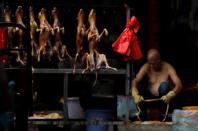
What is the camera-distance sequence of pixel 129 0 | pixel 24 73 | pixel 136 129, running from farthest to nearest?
pixel 129 0 → pixel 136 129 → pixel 24 73

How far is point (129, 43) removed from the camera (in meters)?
8.93

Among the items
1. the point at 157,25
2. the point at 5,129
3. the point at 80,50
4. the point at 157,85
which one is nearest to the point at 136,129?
the point at 157,85

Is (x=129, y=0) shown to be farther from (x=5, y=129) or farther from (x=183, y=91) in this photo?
(x=5, y=129)

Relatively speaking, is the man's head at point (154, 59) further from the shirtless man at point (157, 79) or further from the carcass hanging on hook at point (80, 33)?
the carcass hanging on hook at point (80, 33)

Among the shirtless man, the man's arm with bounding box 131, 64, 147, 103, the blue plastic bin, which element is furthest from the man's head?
the blue plastic bin

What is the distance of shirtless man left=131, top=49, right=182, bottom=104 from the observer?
9.14 m

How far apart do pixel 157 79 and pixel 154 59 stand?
1.13 feet

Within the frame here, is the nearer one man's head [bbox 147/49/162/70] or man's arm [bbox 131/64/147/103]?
man's arm [bbox 131/64/147/103]

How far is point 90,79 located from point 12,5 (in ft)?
6.05

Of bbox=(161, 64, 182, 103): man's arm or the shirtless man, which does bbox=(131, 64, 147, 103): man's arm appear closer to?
the shirtless man

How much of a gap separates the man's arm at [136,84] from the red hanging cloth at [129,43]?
0.55 meters

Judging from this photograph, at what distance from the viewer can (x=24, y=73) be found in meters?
5.76

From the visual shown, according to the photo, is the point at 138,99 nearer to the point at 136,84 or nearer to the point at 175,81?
the point at 136,84

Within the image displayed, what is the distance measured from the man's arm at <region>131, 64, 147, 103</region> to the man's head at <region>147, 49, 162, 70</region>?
15cm
